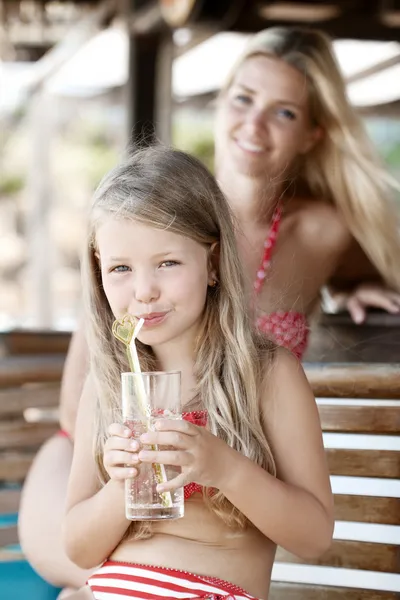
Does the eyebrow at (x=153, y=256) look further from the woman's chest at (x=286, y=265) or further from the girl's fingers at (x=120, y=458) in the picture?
the woman's chest at (x=286, y=265)

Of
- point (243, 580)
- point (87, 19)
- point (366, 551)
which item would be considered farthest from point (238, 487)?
point (87, 19)

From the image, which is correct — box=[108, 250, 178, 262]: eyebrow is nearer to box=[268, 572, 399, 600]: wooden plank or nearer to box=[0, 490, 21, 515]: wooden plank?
box=[268, 572, 399, 600]: wooden plank

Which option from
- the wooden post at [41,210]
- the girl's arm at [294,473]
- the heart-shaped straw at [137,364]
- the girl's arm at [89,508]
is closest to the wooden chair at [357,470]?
the girl's arm at [294,473]

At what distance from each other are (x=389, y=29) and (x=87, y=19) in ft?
10.0

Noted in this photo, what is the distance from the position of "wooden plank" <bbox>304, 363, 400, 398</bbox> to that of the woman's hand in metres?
0.53

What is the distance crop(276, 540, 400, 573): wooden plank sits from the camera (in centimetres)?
187

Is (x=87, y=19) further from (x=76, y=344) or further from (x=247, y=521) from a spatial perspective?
(x=247, y=521)

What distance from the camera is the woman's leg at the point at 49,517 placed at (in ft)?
7.36

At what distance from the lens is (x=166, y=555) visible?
1597 millimetres

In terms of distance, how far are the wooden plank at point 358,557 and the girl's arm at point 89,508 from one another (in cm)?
42

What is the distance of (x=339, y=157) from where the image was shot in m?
2.55

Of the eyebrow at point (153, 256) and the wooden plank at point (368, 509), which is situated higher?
the eyebrow at point (153, 256)

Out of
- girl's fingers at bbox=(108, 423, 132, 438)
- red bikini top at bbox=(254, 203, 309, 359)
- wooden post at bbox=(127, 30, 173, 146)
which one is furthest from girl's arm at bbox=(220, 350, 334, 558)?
wooden post at bbox=(127, 30, 173, 146)

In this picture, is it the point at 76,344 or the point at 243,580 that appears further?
the point at 76,344
